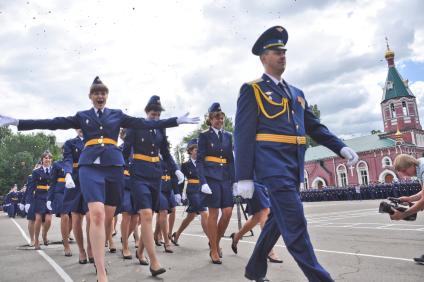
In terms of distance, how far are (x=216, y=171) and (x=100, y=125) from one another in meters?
2.08

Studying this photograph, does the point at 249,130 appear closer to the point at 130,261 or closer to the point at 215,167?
the point at 215,167

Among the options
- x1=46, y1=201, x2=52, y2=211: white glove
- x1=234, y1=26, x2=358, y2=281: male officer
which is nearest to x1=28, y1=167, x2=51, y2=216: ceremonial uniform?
x1=46, y1=201, x2=52, y2=211: white glove

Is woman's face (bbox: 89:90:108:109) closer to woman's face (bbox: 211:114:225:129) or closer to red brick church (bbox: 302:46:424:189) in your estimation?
woman's face (bbox: 211:114:225:129)

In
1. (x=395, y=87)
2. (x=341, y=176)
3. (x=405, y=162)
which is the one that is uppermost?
(x=395, y=87)

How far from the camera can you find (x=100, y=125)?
5137mm

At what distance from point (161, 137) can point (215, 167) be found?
958 millimetres

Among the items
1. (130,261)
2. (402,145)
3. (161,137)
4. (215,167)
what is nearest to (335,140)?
(215,167)

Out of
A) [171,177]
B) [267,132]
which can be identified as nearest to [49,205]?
[171,177]

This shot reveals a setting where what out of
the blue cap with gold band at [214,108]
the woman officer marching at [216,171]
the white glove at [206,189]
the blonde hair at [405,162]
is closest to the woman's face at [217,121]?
the woman officer marching at [216,171]

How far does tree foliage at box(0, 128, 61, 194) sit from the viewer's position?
75812 mm

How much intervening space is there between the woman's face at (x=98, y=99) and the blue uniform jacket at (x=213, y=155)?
183cm

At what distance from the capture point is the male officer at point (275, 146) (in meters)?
3.28

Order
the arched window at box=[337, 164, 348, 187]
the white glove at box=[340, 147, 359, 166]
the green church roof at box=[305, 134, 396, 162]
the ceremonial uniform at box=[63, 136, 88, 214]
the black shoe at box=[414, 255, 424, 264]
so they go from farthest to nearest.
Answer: the arched window at box=[337, 164, 348, 187] → the green church roof at box=[305, 134, 396, 162] → the ceremonial uniform at box=[63, 136, 88, 214] → the black shoe at box=[414, 255, 424, 264] → the white glove at box=[340, 147, 359, 166]

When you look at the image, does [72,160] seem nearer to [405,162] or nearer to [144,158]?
[144,158]
